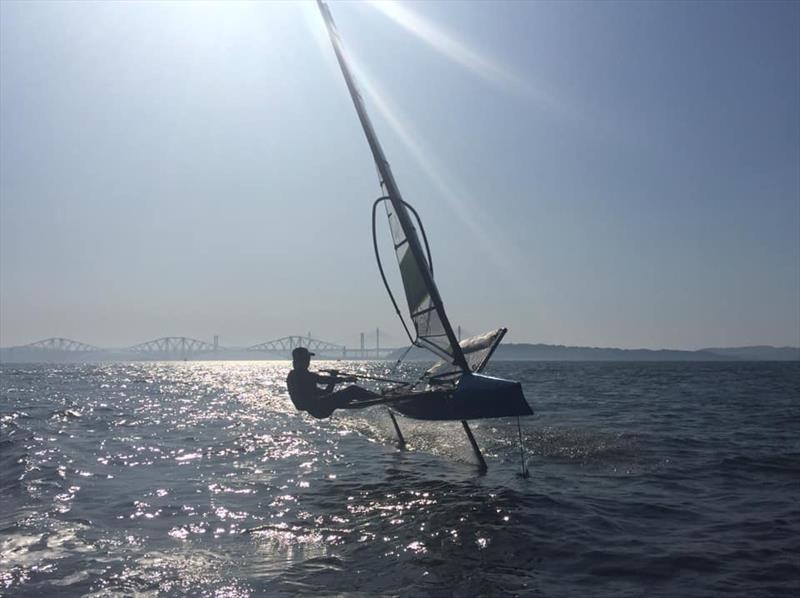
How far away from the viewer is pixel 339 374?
17938 mm

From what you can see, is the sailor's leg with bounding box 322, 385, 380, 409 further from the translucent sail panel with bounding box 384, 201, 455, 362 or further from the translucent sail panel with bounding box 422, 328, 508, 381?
the translucent sail panel with bounding box 384, 201, 455, 362

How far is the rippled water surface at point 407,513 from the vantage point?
8406 millimetres

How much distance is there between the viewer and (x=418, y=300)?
61.6ft

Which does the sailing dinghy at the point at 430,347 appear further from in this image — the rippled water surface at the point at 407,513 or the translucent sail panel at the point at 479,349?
the rippled water surface at the point at 407,513

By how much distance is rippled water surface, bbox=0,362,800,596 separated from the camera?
27.6 feet

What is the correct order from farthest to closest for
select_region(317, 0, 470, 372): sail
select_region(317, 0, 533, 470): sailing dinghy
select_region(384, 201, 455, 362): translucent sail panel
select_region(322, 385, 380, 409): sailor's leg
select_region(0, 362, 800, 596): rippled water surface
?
select_region(384, 201, 455, 362): translucent sail panel < select_region(322, 385, 380, 409): sailor's leg < select_region(317, 0, 470, 372): sail < select_region(317, 0, 533, 470): sailing dinghy < select_region(0, 362, 800, 596): rippled water surface

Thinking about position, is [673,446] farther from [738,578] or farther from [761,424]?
[738,578]

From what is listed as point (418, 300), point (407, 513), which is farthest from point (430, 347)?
point (407, 513)

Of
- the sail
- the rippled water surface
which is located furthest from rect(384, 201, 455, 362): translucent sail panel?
the rippled water surface

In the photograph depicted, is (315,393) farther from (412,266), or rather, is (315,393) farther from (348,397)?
(412,266)

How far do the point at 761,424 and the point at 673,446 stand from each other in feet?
26.8

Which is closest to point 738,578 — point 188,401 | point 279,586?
point 279,586

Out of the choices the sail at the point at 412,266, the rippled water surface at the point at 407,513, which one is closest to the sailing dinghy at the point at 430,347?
the sail at the point at 412,266

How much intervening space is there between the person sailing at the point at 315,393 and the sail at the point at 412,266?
2.71 metres
